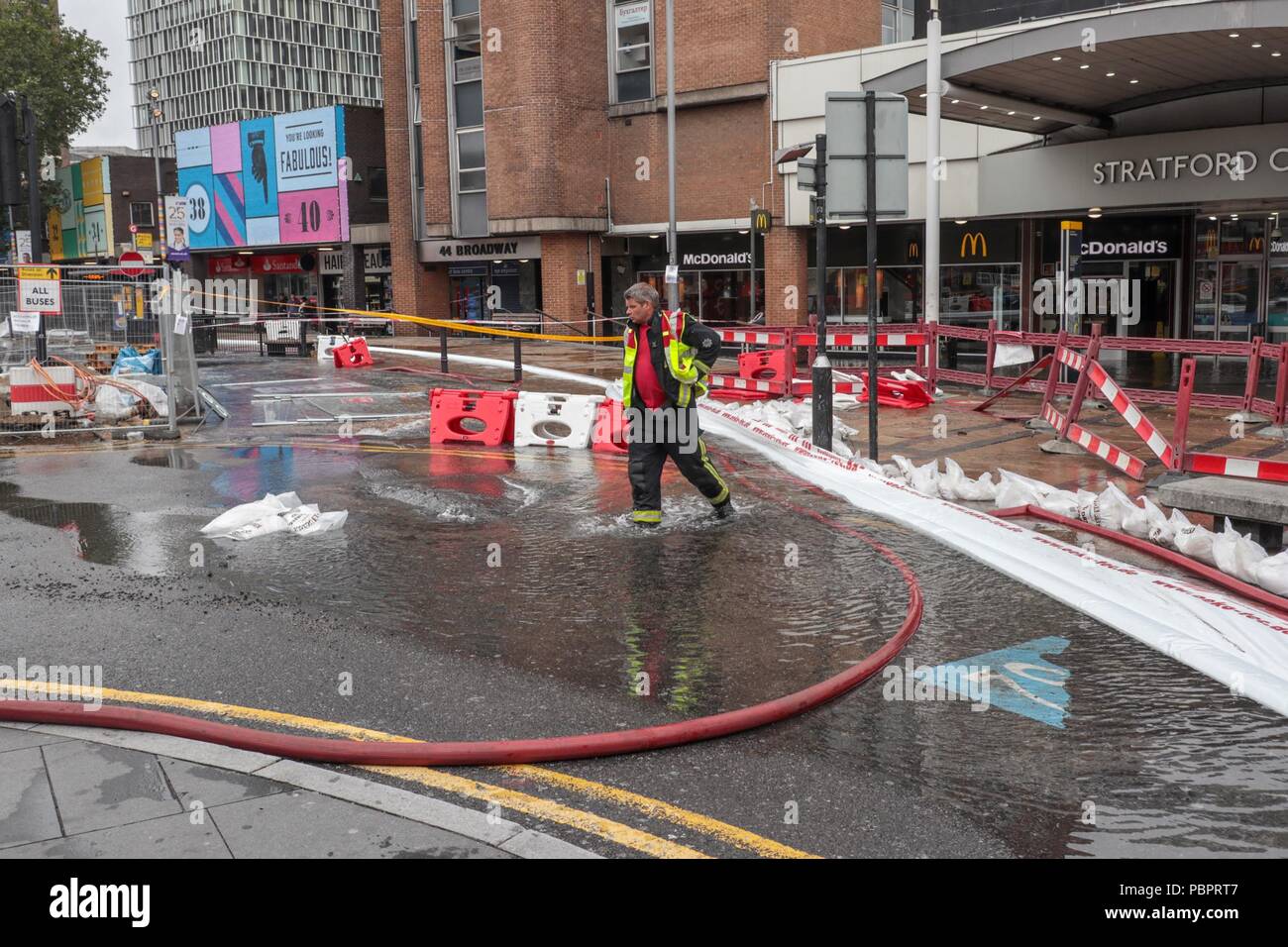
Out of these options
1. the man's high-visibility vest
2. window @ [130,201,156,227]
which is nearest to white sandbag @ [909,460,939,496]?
the man's high-visibility vest

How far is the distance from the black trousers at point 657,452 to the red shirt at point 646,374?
0.33 feet

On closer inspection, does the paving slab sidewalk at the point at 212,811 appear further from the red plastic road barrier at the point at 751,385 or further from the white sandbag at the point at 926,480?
the red plastic road barrier at the point at 751,385

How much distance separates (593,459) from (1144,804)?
9068 millimetres

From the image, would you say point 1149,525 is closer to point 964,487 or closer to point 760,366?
point 964,487

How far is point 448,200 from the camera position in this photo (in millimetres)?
38250

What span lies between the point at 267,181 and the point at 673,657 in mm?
44238

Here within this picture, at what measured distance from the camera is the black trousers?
946 centimetres

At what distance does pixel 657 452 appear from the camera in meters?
9.56

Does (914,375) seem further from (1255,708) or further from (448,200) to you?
(448,200)

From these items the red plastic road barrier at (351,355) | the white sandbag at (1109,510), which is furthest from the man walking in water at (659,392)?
the red plastic road barrier at (351,355)

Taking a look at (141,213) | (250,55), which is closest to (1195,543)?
(141,213)

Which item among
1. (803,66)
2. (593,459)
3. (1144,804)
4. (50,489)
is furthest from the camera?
(803,66)

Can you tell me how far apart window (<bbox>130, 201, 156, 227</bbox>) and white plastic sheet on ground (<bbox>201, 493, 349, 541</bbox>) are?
61.2 m
